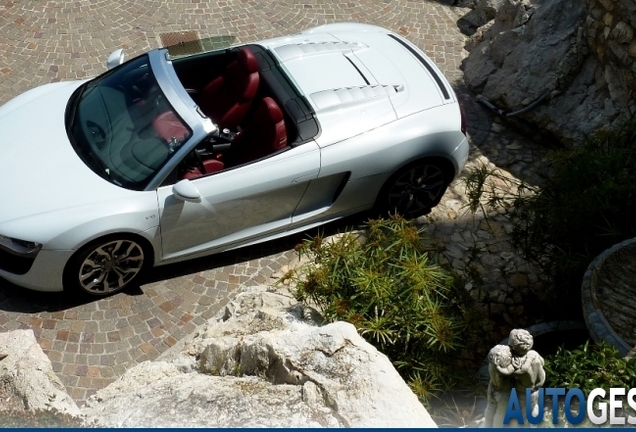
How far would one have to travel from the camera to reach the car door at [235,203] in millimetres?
6246

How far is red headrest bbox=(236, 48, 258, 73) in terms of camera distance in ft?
22.6

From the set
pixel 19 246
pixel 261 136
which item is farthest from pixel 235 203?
pixel 19 246

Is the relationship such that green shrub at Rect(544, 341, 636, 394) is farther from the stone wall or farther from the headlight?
the headlight

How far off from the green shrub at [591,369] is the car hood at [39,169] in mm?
3441

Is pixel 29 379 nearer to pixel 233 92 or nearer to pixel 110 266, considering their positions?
pixel 110 266

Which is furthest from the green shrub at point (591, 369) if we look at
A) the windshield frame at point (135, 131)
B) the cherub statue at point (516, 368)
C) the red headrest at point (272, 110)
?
the windshield frame at point (135, 131)

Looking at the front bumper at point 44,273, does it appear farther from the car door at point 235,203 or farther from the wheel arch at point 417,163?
the wheel arch at point 417,163

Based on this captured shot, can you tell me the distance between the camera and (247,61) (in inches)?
271

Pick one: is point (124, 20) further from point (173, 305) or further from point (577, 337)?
point (577, 337)

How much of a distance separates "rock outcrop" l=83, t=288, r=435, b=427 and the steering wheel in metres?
2.20

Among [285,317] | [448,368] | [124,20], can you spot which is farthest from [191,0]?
[448,368]

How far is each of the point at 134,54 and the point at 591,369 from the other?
633 cm

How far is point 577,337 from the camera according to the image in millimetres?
5820

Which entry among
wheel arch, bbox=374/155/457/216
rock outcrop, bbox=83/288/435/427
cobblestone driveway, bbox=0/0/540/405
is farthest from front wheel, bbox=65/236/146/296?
wheel arch, bbox=374/155/457/216
